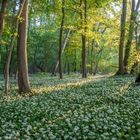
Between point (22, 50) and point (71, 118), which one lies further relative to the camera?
point (22, 50)

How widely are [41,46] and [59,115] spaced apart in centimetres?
6406

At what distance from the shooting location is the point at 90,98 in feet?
55.6

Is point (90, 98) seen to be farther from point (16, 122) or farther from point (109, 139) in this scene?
point (109, 139)

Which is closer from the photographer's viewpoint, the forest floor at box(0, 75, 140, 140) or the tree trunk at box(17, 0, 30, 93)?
the forest floor at box(0, 75, 140, 140)

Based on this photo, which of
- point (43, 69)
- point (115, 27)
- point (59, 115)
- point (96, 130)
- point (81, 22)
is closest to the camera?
point (96, 130)

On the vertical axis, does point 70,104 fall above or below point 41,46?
below

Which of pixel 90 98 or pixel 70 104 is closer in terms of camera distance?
pixel 70 104

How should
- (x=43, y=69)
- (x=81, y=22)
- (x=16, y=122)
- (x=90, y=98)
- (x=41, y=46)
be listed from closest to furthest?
(x=16, y=122) → (x=90, y=98) → (x=81, y=22) → (x=41, y=46) → (x=43, y=69)

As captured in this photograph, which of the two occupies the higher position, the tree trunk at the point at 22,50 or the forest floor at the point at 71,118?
the tree trunk at the point at 22,50

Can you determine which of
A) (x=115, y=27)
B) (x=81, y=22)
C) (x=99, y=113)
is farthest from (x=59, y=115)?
(x=115, y=27)

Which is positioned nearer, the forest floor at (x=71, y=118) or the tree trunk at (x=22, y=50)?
the forest floor at (x=71, y=118)

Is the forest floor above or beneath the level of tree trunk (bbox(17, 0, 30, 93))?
beneath

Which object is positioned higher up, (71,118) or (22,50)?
(22,50)

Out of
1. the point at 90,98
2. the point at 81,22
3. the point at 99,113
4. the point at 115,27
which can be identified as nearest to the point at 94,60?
the point at 115,27
